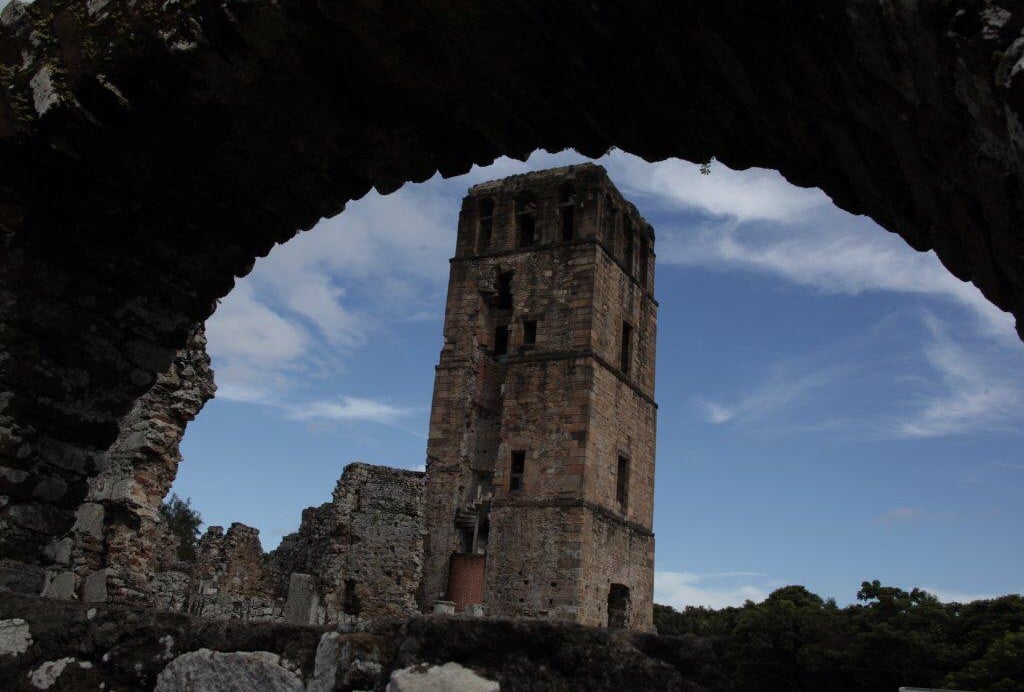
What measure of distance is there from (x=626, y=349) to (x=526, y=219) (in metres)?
5.35

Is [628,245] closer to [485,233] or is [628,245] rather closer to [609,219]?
[609,219]

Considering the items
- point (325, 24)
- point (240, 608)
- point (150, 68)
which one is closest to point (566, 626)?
point (325, 24)

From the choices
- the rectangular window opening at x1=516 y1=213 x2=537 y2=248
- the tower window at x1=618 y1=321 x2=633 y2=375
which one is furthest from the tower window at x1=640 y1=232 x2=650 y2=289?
the rectangular window opening at x1=516 y1=213 x2=537 y2=248

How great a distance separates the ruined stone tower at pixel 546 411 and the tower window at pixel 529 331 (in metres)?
0.04

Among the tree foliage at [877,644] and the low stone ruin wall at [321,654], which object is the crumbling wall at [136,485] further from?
the tree foliage at [877,644]

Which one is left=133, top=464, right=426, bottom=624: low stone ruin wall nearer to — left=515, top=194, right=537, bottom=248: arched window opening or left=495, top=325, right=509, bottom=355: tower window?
left=495, top=325, right=509, bottom=355: tower window

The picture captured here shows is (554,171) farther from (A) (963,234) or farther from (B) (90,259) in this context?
(A) (963,234)

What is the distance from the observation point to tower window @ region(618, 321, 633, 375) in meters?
26.8

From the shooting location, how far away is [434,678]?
2.58 m

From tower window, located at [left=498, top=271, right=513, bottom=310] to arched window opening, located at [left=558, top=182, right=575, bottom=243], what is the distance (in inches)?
86.6

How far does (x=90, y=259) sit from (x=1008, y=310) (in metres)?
4.27

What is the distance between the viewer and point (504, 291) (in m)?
27.0

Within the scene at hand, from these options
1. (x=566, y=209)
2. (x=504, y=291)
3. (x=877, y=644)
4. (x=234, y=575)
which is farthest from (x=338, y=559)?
(x=566, y=209)

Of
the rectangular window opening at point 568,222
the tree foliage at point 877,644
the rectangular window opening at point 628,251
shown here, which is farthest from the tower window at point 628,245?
the tree foliage at point 877,644
